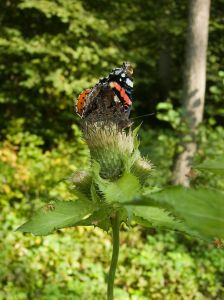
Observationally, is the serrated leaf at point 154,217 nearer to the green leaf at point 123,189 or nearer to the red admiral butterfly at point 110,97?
the green leaf at point 123,189

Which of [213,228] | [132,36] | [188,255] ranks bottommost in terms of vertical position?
[213,228]

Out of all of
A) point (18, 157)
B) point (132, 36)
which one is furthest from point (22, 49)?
point (132, 36)

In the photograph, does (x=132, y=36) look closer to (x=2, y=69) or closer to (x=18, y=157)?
(x=2, y=69)

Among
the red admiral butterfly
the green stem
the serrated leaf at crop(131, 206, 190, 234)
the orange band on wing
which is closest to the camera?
the green stem

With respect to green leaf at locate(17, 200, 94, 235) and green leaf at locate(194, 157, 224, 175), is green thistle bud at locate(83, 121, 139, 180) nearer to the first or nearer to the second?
green leaf at locate(17, 200, 94, 235)

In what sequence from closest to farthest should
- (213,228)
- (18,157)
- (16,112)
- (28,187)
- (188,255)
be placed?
(213,228) < (188,255) < (28,187) < (18,157) < (16,112)

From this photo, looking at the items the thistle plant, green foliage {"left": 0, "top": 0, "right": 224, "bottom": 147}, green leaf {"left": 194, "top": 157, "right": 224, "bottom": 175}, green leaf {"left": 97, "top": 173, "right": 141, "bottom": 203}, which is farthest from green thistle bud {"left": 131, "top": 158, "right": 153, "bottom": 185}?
green foliage {"left": 0, "top": 0, "right": 224, "bottom": 147}

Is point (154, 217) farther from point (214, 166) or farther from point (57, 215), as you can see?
point (214, 166)
